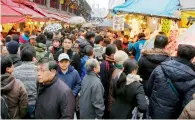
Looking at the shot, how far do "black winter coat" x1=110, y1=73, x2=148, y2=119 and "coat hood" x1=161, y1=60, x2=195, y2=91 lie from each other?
0.49 m

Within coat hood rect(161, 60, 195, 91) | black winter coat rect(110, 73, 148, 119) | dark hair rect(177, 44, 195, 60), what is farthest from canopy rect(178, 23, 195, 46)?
black winter coat rect(110, 73, 148, 119)

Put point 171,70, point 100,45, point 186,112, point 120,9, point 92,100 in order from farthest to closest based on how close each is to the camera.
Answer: point 120,9, point 100,45, point 92,100, point 171,70, point 186,112

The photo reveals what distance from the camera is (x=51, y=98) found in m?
4.07

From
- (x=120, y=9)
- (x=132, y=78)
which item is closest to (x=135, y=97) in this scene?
(x=132, y=78)

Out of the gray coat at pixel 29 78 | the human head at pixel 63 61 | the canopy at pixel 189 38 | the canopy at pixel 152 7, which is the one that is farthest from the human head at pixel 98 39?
the gray coat at pixel 29 78

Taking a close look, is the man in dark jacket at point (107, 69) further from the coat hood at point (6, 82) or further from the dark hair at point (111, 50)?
the coat hood at point (6, 82)

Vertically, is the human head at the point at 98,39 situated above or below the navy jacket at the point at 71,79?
above

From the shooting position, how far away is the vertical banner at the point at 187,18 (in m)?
7.90

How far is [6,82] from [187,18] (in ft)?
17.7

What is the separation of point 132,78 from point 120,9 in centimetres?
555

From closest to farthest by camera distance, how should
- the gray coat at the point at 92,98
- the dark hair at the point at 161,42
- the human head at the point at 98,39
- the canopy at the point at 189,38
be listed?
the gray coat at the point at 92,98
the canopy at the point at 189,38
the dark hair at the point at 161,42
the human head at the point at 98,39

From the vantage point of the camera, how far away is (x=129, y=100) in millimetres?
4762

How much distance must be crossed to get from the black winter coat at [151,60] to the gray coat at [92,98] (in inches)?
48.1

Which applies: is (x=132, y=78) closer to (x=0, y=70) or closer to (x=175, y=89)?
(x=175, y=89)
